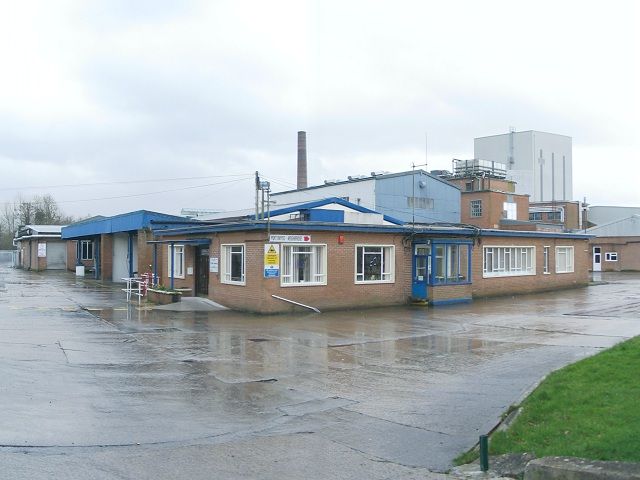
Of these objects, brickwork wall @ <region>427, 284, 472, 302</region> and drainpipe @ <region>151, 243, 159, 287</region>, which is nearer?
brickwork wall @ <region>427, 284, 472, 302</region>

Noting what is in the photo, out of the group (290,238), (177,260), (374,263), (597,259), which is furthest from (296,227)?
(597,259)

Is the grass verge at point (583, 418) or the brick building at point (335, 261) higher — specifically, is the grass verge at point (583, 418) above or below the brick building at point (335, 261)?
below

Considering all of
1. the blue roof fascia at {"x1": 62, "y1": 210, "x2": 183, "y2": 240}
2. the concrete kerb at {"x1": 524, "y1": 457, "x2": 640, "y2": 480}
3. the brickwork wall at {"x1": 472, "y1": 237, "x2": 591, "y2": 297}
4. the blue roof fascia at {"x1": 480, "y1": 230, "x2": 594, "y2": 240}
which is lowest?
the concrete kerb at {"x1": 524, "y1": 457, "x2": 640, "y2": 480}

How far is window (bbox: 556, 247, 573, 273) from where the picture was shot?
37.4 meters

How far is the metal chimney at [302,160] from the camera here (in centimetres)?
5653

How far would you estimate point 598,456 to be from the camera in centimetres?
614

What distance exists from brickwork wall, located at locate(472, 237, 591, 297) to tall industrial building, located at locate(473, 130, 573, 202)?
121ft

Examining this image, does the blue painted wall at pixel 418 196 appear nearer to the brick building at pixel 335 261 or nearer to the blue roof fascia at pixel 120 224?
the brick building at pixel 335 261

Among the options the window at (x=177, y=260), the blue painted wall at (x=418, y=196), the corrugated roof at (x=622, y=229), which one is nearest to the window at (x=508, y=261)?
the window at (x=177, y=260)

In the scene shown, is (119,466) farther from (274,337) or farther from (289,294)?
(289,294)

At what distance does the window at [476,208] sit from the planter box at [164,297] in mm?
38389

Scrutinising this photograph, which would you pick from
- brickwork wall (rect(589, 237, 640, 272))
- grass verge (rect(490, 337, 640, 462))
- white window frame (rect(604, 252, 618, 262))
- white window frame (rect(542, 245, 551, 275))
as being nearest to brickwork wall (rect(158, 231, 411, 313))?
white window frame (rect(542, 245, 551, 275))

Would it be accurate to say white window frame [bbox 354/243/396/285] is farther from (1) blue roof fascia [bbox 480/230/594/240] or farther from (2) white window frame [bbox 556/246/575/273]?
(2) white window frame [bbox 556/246/575/273]

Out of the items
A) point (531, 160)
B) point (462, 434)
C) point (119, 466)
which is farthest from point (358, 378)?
point (531, 160)
